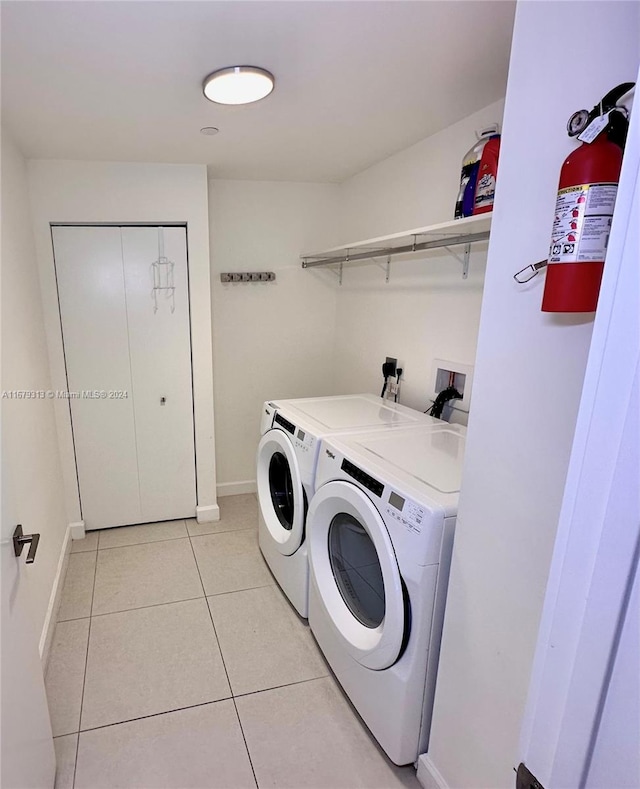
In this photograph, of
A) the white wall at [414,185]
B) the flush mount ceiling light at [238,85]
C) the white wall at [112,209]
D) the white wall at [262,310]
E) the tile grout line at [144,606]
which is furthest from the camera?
the white wall at [262,310]

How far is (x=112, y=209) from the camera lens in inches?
94.9

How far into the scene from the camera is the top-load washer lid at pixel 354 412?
6.46 ft

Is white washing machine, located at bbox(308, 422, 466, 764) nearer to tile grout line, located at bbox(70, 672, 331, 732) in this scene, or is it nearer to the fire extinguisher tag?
tile grout line, located at bbox(70, 672, 331, 732)

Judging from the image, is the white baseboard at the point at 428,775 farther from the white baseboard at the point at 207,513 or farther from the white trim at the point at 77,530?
the white trim at the point at 77,530

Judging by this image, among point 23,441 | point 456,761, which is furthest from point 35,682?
point 456,761

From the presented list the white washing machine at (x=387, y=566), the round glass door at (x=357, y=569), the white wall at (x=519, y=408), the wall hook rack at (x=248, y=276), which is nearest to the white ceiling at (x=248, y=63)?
the white wall at (x=519, y=408)

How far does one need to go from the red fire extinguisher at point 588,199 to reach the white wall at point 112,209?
7.25ft

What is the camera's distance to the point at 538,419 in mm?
912

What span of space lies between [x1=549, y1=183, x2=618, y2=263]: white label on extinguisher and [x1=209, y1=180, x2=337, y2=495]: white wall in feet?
8.34

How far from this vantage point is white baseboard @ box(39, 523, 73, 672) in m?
1.84

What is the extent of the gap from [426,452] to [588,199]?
1.07m

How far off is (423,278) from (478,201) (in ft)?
2.27

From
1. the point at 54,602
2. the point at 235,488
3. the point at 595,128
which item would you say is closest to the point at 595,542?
the point at 595,128

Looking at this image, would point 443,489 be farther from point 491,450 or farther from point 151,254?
point 151,254
